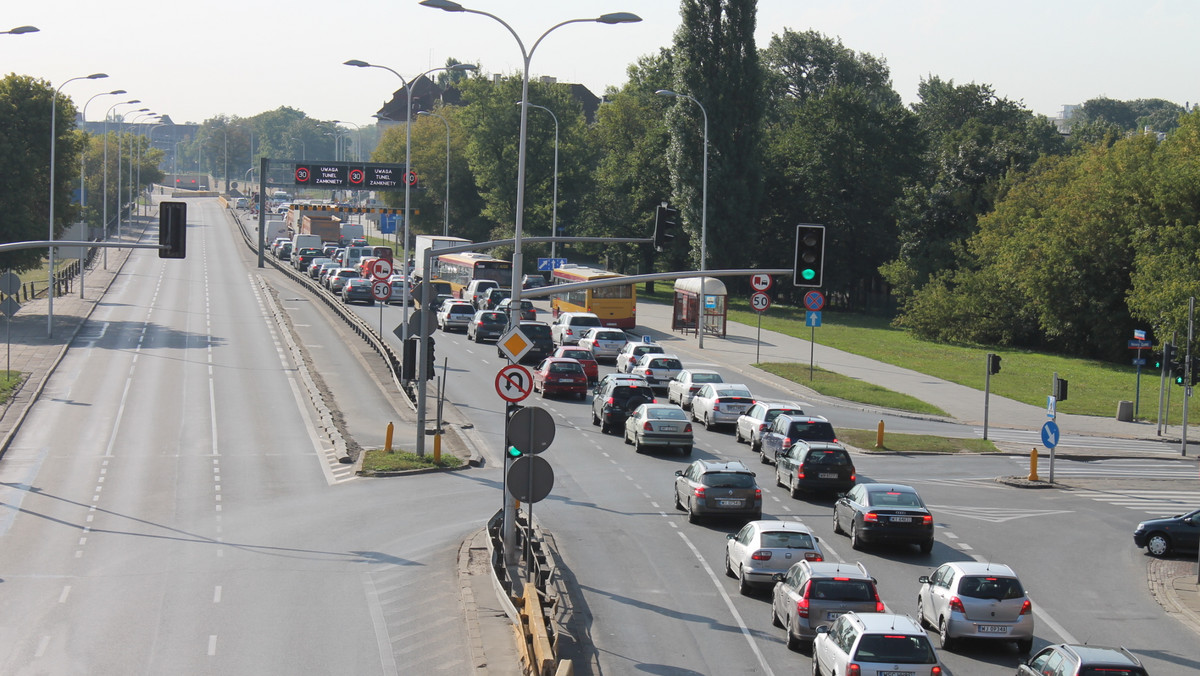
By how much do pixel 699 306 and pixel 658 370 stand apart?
16.3 metres

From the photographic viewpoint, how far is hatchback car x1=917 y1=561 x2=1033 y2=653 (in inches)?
682

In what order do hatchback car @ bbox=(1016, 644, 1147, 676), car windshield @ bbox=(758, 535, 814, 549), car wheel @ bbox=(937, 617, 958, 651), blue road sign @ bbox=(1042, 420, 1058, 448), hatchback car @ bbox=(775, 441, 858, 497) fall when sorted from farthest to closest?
blue road sign @ bbox=(1042, 420, 1058, 448) → hatchback car @ bbox=(775, 441, 858, 497) → car windshield @ bbox=(758, 535, 814, 549) → car wheel @ bbox=(937, 617, 958, 651) → hatchback car @ bbox=(1016, 644, 1147, 676)

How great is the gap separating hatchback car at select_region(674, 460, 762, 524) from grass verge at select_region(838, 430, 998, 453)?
1168 centimetres

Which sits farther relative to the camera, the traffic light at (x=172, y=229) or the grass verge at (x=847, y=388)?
the grass verge at (x=847, y=388)

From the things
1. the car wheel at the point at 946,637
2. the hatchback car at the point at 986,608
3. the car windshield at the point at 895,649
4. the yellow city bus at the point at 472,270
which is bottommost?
the car wheel at the point at 946,637

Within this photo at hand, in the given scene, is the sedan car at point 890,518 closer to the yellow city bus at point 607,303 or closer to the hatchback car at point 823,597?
the hatchback car at point 823,597

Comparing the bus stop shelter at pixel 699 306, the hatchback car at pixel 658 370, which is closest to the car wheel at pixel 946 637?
the hatchback car at pixel 658 370

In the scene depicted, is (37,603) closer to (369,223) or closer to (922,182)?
(922,182)

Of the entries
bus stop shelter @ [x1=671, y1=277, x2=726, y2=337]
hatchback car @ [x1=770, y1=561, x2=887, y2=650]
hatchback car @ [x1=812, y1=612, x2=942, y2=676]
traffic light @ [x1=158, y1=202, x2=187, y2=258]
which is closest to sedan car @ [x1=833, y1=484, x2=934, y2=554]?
hatchback car @ [x1=770, y1=561, x2=887, y2=650]

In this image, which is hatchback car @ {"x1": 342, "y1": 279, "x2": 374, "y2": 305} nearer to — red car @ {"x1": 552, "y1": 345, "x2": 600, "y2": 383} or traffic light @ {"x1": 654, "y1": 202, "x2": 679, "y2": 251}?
red car @ {"x1": 552, "y1": 345, "x2": 600, "y2": 383}

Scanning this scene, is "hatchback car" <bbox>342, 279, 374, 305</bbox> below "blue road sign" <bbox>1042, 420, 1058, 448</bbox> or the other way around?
the other way around

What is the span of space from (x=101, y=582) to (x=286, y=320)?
134 ft

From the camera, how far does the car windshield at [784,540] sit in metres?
20.0

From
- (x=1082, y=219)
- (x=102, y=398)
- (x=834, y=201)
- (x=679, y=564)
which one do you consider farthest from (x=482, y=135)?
(x=679, y=564)
